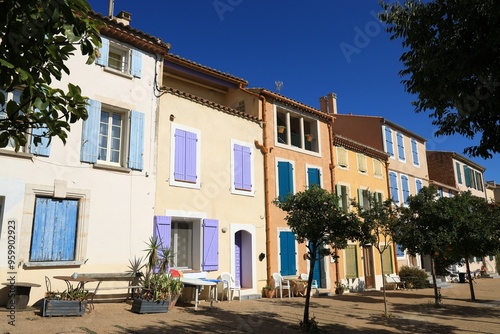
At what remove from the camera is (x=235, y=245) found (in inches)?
568

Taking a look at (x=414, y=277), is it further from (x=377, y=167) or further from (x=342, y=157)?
(x=342, y=157)

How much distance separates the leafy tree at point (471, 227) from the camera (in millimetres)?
14844

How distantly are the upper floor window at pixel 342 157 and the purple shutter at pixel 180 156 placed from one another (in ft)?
29.8

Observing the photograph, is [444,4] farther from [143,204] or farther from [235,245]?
[235,245]

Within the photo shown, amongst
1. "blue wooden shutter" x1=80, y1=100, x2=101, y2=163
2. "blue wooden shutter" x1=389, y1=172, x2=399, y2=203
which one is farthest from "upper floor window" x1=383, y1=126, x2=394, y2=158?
"blue wooden shutter" x1=80, y1=100, x2=101, y2=163

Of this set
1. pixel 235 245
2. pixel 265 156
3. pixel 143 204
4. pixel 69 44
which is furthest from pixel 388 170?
pixel 69 44

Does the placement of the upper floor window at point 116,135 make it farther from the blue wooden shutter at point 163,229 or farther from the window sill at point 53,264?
the window sill at point 53,264

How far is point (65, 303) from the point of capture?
850cm

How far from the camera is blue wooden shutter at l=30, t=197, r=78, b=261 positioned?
9531 mm

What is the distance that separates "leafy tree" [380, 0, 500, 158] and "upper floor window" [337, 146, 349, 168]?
43.0 ft

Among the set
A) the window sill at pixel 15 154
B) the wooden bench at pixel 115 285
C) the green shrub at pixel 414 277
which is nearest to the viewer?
the window sill at pixel 15 154

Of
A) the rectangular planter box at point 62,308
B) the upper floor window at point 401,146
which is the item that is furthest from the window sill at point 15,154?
the upper floor window at point 401,146

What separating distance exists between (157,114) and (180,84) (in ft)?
9.82

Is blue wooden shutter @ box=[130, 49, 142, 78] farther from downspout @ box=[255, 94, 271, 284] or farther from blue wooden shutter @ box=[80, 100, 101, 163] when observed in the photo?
downspout @ box=[255, 94, 271, 284]
